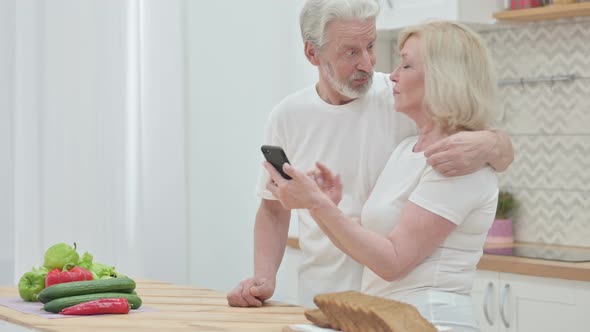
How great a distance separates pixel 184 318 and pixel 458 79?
84 centimetres

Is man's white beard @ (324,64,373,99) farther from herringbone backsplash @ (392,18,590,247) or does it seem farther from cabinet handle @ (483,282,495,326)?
herringbone backsplash @ (392,18,590,247)

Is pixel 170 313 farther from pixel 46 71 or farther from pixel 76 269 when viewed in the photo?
pixel 46 71

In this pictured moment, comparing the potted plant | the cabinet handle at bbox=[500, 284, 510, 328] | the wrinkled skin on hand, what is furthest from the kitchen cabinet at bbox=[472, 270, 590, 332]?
the wrinkled skin on hand

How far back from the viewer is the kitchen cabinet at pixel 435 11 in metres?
3.92

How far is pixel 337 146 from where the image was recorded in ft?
8.78

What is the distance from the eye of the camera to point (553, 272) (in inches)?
129

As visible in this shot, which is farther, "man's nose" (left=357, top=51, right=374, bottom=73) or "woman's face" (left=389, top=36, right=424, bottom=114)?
"man's nose" (left=357, top=51, right=374, bottom=73)

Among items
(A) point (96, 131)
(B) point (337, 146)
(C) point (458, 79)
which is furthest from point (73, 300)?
(A) point (96, 131)

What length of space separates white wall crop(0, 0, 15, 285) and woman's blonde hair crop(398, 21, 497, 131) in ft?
7.44

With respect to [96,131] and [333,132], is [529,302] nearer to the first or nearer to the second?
[333,132]

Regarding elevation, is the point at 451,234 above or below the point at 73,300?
above

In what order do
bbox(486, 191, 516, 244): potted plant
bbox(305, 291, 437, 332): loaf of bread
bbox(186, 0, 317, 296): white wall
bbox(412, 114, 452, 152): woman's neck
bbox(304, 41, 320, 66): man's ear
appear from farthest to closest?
bbox(186, 0, 317, 296): white wall < bbox(486, 191, 516, 244): potted plant < bbox(304, 41, 320, 66): man's ear < bbox(412, 114, 452, 152): woman's neck < bbox(305, 291, 437, 332): loaf of bread

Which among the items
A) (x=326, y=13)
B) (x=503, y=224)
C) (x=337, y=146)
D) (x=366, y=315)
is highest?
(x=326, y=13)

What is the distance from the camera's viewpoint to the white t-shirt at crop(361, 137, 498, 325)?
7.07 feet
